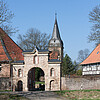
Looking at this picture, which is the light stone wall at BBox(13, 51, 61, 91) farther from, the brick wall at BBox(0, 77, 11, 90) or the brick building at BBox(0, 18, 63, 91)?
the brick wall at BBox(0, 77, 11, 90)

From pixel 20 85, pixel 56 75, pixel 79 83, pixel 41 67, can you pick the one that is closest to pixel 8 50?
pixel 20 85

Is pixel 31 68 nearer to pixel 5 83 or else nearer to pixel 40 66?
pixel 40 66

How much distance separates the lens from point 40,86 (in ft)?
124

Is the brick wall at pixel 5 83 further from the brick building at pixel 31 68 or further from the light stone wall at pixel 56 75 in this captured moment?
the light stone wall at pixel 56 75

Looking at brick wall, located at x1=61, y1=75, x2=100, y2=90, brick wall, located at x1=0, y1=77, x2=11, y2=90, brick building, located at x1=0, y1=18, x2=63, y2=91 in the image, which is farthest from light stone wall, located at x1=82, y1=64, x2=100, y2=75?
brick wall, located at x1=0, y1=77, x2=11, y2=90

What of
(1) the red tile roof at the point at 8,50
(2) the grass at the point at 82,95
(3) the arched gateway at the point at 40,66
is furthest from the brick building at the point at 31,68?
(2) the grass at the point at 82,95

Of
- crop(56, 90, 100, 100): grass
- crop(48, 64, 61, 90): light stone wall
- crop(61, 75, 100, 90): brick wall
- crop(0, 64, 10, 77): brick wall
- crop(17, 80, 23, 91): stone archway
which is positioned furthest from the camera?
crop(0, 64, 10, 77): brick wall

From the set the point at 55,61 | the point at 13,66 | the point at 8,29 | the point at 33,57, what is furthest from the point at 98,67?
the point at 8,29

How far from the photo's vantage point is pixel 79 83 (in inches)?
1198

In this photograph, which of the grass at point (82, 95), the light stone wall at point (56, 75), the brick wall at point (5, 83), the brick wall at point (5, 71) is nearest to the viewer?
the grass at point (82, 95)

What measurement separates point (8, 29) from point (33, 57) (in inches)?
394

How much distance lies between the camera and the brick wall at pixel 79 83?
30.3 m

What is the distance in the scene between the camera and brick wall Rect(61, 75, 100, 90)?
30328 millimetres

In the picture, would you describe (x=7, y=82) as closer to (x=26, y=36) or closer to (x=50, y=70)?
(x=50, y=70)
